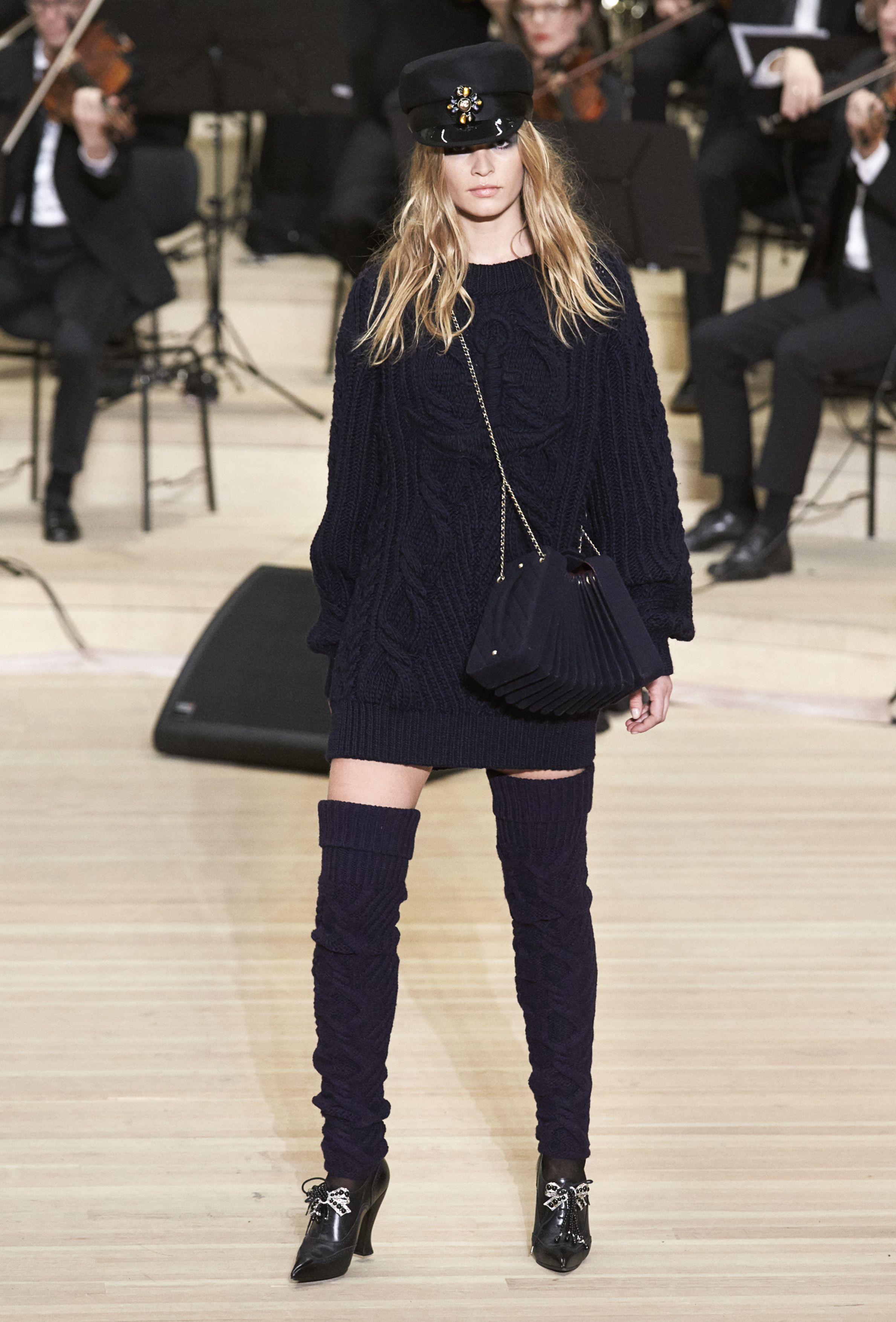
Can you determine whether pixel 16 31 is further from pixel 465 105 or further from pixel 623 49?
pixel 465 105

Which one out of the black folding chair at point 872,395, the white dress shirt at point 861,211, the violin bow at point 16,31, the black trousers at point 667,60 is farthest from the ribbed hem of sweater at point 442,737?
the black trousers at point 667,60

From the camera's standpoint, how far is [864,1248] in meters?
1.81

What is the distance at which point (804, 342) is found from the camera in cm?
400

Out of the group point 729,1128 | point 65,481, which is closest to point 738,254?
point 65,481

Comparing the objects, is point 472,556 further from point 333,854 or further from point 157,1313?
point 157,1313

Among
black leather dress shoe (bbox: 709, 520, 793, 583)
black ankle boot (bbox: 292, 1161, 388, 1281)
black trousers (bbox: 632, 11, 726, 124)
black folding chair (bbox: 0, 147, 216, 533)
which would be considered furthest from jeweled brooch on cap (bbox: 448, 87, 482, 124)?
black trousers (bbox: 632, 11, 726, 124)

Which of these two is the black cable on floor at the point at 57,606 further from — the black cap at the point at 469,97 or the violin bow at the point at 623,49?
the black cap at the point at 469,97

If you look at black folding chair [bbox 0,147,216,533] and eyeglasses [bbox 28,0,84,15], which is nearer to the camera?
eyeglasses [bbox 28,0,84,15]

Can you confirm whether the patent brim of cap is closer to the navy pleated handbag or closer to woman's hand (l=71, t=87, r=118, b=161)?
the navy pleated handbag

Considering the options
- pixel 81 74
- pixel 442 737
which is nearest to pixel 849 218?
pixel 81 74

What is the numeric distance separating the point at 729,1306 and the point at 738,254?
5020 millimetres

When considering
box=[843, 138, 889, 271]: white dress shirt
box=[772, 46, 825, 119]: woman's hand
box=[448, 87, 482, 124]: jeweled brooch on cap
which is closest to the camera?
box=[448, 87, 482, 124]: jeweled brooch on cap

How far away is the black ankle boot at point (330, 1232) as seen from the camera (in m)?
1.73

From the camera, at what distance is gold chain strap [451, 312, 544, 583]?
160 cm
